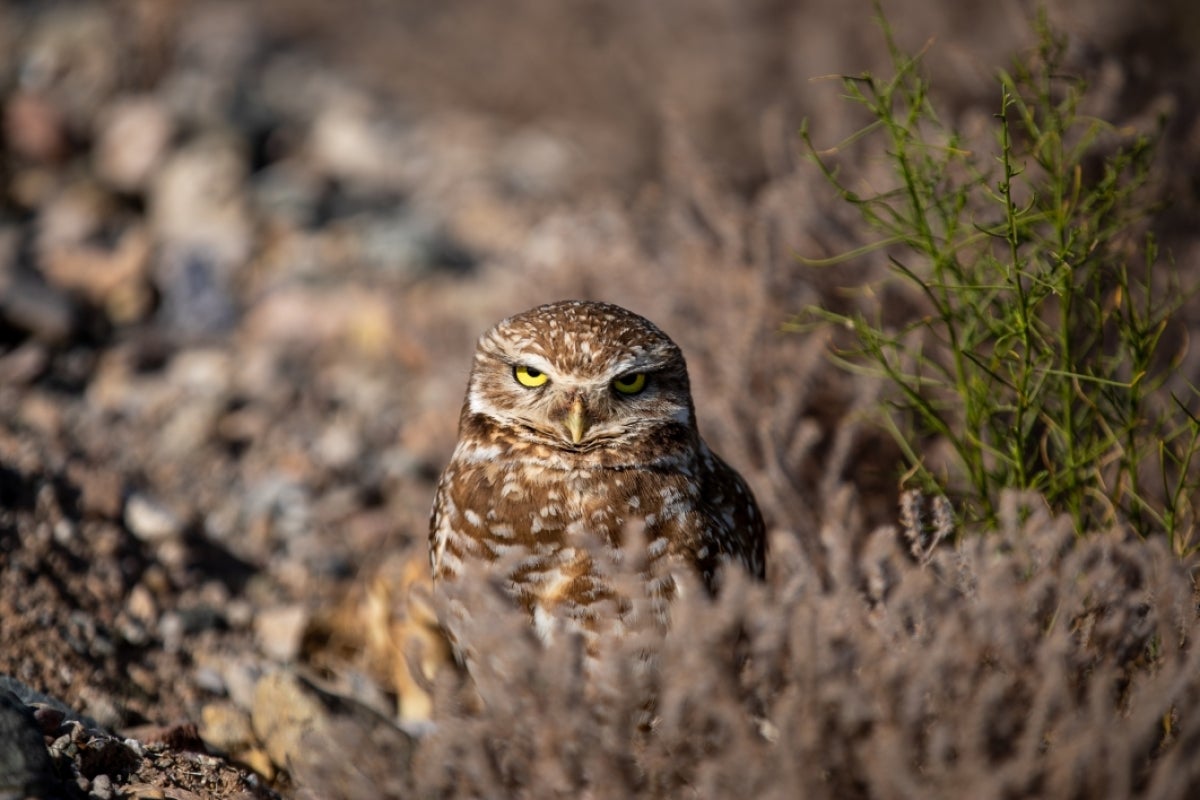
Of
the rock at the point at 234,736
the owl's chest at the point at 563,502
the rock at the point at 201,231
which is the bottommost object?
the rock at the point at 234,736

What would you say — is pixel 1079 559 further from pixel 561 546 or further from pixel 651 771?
pixel 561 546

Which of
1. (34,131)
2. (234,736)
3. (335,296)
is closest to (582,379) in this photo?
(234,736)

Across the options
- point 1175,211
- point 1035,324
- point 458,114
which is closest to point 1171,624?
point 1035,324

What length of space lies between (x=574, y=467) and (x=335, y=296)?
327cm

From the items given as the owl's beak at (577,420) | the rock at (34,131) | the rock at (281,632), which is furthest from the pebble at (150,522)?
the rock at (34,131)

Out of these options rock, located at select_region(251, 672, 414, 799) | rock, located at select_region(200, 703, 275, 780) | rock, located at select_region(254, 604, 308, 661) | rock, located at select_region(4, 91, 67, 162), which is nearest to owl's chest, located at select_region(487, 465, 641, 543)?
rock, located at select_region(251, 672, 414, 799)

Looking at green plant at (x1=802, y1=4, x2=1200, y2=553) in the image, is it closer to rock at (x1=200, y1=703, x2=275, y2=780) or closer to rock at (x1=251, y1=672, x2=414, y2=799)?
rock at (x1=251, y1=672, x2=414, y2=799)

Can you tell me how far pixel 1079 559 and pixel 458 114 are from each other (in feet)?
22.6

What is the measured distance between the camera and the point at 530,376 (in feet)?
8.63

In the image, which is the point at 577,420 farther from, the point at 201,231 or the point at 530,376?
the point at 201,231

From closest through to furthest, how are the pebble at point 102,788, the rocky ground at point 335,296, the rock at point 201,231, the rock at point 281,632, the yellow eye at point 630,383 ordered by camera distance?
the pebble at point 102,788, the yellow eye at point 630,383, the rocky ground at point 335,296, the rock at point 281,632, the rock at point 201,231

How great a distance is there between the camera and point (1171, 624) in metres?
2.01

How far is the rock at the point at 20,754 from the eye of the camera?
6.81 ft

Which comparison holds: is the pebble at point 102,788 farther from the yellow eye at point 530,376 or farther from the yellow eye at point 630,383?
the yellow eye at point 630,383
